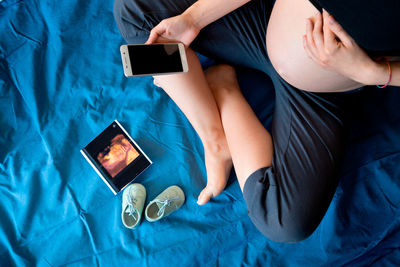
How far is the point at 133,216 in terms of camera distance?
3.20 feet

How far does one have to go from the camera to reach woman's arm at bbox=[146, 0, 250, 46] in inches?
30.2

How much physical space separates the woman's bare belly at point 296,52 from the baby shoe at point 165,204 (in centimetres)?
53

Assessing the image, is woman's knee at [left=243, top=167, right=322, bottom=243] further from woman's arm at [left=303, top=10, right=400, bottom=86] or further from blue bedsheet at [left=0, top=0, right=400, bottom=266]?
woman's arm at [left=303, top=10, right=400, bottom=86]

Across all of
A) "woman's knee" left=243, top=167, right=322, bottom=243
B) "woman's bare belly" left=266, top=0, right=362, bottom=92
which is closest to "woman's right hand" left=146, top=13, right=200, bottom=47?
"woman's bare belly" left=266, top=0, right=362, bottom=92

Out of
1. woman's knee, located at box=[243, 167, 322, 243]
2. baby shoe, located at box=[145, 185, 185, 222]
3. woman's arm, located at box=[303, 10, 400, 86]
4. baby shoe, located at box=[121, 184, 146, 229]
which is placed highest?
woman's arm, located at box=[303, 10, 400, 86]

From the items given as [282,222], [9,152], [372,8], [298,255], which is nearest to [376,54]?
[372,8]

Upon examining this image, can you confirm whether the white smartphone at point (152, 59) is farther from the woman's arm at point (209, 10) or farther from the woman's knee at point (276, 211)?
the woman's knee at point (276, 211)

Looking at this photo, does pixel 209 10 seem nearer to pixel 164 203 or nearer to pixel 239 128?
pixel 239 128

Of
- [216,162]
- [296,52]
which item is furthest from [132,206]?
[296,52]

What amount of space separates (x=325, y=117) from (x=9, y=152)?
3.62 ft

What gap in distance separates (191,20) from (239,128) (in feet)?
1.16

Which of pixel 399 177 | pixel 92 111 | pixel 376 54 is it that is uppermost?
pixel 92 111

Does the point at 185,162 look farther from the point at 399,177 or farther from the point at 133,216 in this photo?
the point at 399,177

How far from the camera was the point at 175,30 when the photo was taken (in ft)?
2.59
